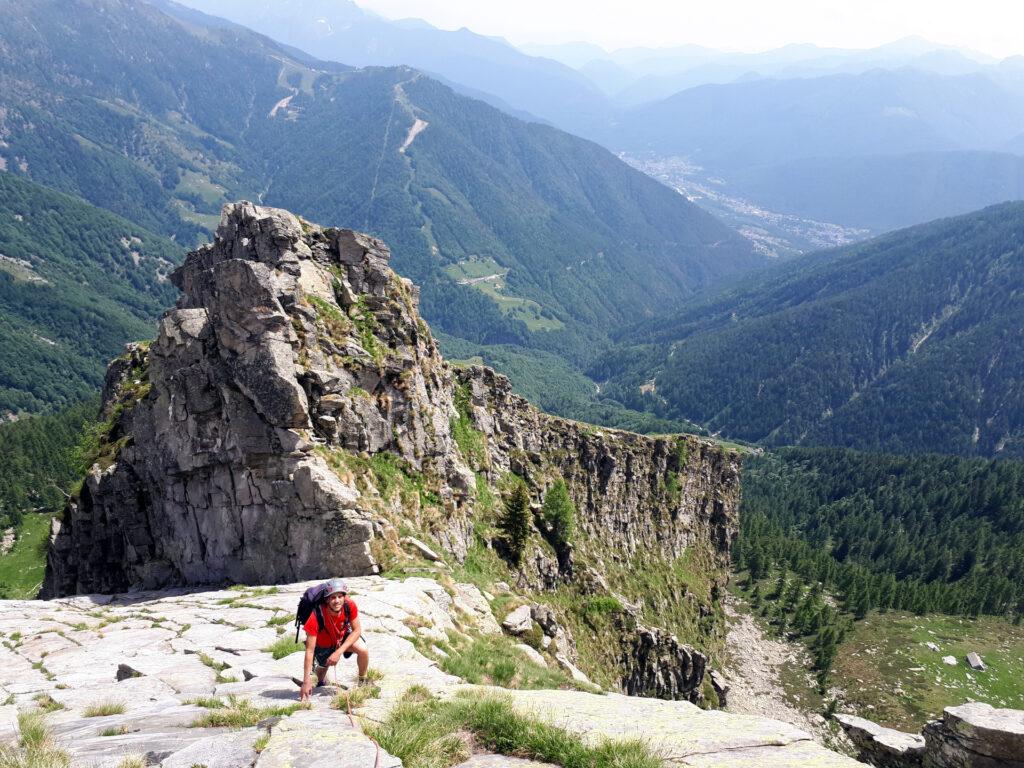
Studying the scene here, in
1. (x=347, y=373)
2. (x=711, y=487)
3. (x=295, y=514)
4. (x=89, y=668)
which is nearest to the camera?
(x=89, y=668)

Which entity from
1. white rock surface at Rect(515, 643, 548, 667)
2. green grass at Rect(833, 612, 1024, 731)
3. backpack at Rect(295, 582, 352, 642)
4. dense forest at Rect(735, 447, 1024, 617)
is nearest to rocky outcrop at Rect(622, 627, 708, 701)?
green grass at Rect(833, 612, 1024, 731)

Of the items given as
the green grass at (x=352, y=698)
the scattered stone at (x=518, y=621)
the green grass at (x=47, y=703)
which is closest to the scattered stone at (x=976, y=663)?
the scattered stone at (x=518, y=621)

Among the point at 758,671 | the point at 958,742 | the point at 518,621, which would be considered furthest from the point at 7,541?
the point at 958,742

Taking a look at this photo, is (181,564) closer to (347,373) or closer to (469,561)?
(347,373)

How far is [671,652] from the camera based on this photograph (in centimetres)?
6869

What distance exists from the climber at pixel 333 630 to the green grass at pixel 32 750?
5.78 meters

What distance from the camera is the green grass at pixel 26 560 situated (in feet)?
→ 279

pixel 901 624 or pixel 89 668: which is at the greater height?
pixel 89 668

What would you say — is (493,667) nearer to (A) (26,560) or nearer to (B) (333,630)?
(B) (333,630)

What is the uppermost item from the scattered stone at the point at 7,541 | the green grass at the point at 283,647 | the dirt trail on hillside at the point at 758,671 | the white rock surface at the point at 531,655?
the green grass at the point at 283,647

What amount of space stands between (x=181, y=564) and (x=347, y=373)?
54.0 ft

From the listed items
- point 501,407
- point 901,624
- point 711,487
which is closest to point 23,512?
point 501,407

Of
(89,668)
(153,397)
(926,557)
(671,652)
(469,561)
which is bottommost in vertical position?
(926,557)

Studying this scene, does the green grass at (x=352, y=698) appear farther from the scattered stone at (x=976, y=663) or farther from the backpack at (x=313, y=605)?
the scattered stone at (x=976, y=663)
